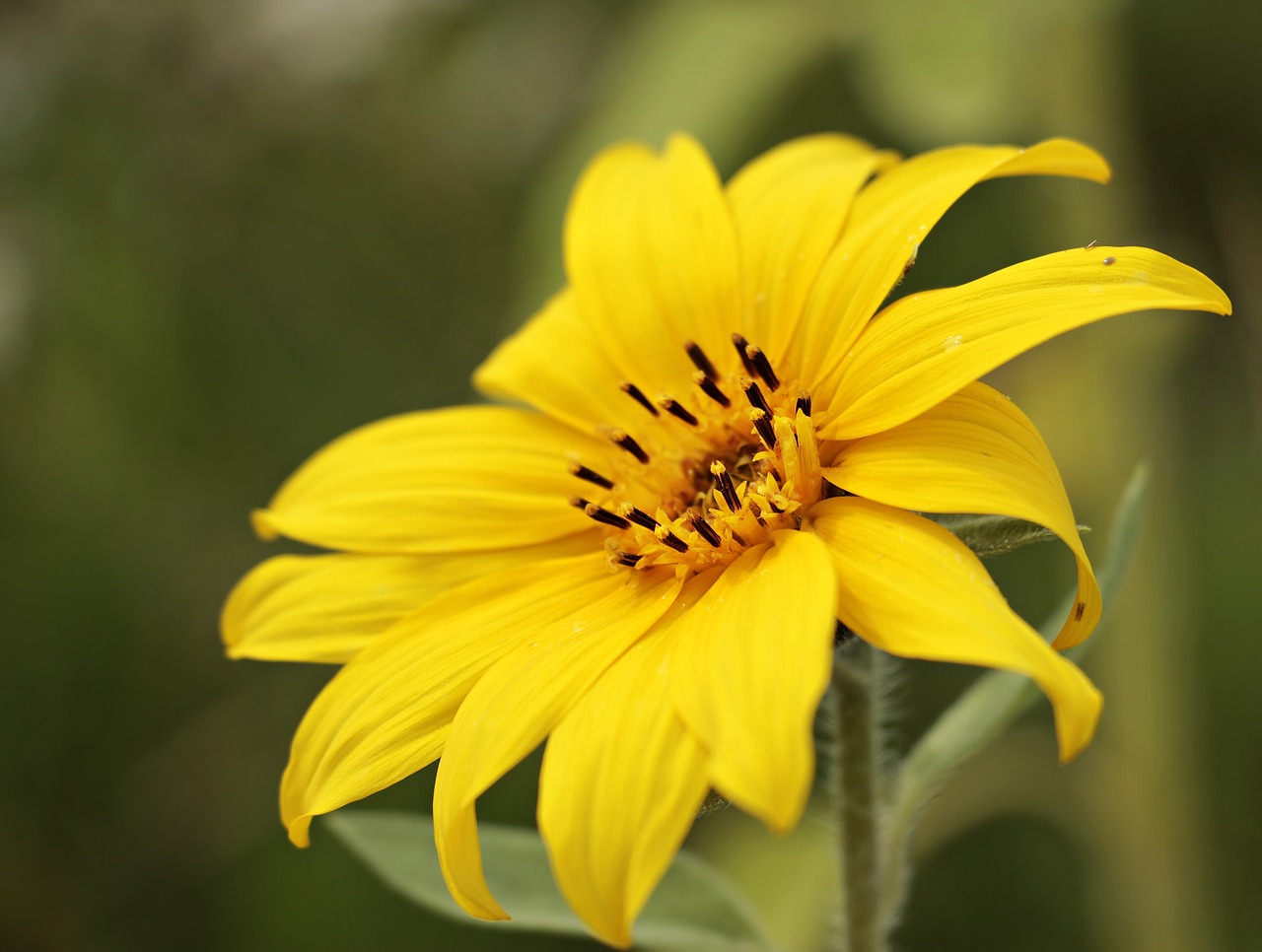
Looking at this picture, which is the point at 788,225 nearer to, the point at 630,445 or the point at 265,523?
the point at 630,445

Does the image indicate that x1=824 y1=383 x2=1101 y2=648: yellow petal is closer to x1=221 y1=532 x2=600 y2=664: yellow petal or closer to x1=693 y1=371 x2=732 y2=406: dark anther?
x1=693 y1=371 x2=732 y2=406: dark anther

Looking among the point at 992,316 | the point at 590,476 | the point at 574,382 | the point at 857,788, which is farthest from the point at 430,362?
the point at 992,316

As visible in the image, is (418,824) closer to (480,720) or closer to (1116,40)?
(480,720)

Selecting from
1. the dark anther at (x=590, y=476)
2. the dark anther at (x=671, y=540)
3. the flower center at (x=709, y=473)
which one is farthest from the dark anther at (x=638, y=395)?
the dark anther at (x=671, y=540)

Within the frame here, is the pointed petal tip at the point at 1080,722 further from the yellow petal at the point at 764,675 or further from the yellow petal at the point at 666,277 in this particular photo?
the yellow petal at the point at 666,277

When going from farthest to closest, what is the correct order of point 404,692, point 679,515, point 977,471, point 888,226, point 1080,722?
point 679,515, point 888,226, point 404,692, point 977,471, point 1080,722

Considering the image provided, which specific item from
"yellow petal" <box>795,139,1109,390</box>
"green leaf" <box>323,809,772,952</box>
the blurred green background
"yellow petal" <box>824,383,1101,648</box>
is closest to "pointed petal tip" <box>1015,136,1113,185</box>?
"yellow petal" <box>795,139,1109,390</box>

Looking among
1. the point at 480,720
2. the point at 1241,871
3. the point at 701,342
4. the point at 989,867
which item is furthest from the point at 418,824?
the point at 1241,871
